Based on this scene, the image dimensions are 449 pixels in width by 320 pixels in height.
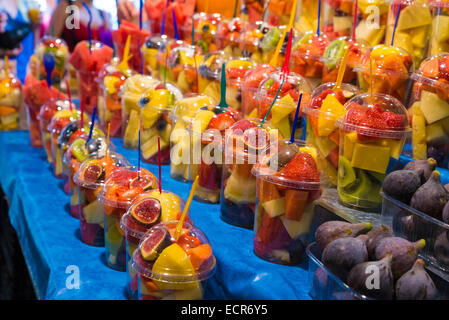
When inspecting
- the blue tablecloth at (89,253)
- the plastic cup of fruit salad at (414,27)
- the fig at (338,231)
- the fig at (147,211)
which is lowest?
the blue tablecloth at (89,253)

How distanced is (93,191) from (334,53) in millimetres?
978

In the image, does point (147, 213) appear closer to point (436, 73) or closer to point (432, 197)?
point (432, 197)

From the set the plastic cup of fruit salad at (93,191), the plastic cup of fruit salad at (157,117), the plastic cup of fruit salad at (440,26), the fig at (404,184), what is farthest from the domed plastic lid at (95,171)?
the plastic cup of fruit salad at (440,26)

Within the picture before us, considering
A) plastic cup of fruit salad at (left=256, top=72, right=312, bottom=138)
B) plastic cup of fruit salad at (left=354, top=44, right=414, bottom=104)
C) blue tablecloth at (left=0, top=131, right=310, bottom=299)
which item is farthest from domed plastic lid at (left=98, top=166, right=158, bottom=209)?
plastic cup of fruit salad at (left=354, top=44, right=414, bottom=104)

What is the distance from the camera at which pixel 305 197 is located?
137 cm

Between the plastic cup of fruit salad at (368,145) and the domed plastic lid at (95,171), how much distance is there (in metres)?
0.73

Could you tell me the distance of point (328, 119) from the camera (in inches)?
63.6

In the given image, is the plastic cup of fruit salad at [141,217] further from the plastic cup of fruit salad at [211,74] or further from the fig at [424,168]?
the plastic cup of fruit salad at [211,74]

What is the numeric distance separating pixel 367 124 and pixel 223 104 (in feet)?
1.82

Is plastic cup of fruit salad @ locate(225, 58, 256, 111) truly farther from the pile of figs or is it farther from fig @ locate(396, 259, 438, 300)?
fig @ locate(396, 259, 438, 300)

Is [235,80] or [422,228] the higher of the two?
[235,80]

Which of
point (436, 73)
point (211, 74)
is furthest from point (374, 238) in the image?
point (211, 74)

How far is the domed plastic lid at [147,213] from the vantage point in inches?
55.3

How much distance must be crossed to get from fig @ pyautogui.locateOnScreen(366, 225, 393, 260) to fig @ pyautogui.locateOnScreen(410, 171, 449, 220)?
0.44ft
